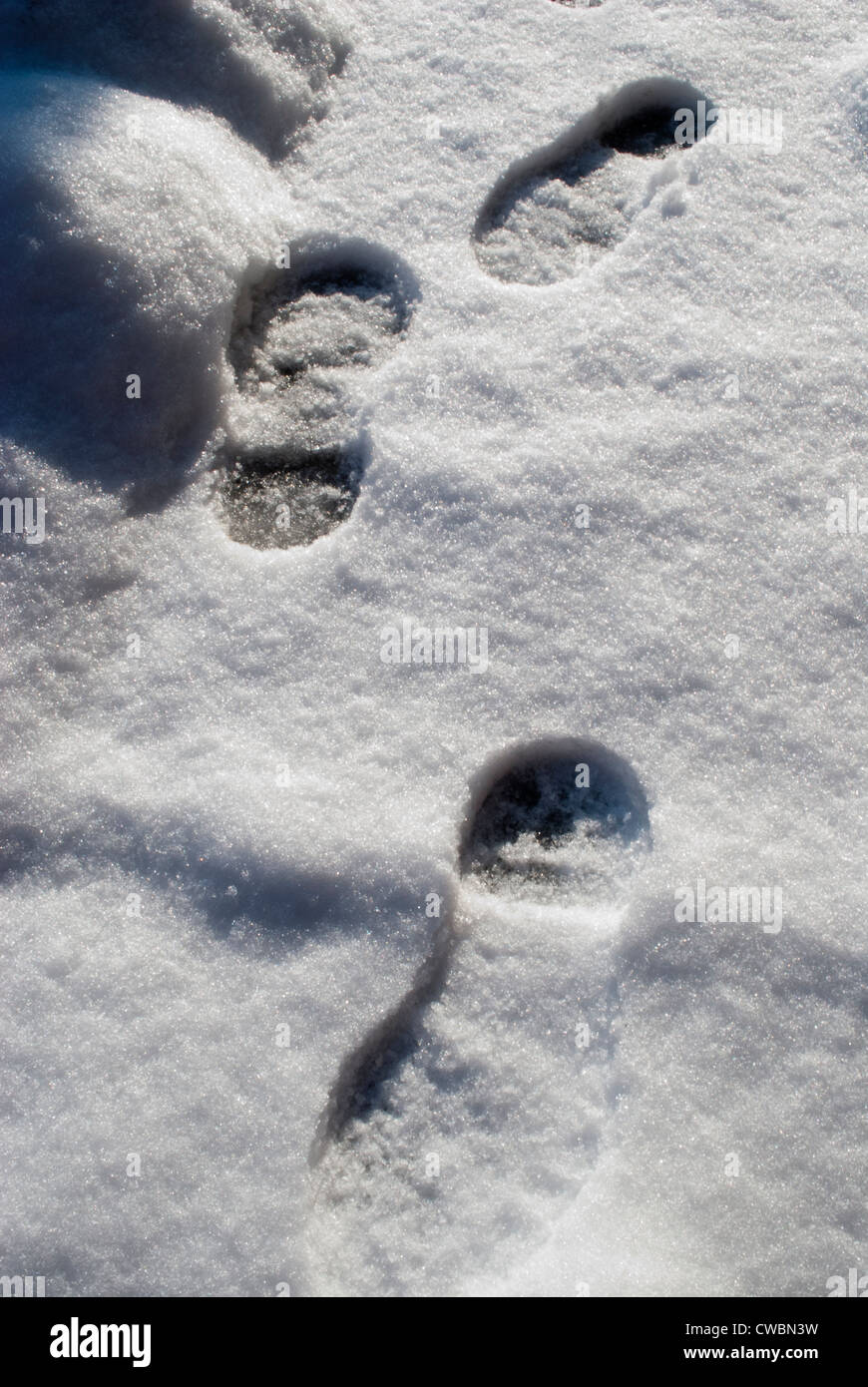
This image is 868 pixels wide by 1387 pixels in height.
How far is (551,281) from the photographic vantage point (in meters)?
2.36

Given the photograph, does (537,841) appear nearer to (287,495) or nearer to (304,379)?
(287,495)

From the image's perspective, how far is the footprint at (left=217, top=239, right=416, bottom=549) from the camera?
7.07ft

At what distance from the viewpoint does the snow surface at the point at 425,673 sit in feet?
5.03

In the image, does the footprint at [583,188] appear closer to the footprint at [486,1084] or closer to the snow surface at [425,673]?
the snow surface at [425,673]

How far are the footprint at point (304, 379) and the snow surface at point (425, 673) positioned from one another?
18mm

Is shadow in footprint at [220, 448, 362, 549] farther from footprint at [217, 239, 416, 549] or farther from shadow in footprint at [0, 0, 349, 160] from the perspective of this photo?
shadow in footprint at [0, 0, 349, 160]

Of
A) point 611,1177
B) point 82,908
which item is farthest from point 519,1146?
point 82,908

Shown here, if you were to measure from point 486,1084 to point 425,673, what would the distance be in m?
0.74

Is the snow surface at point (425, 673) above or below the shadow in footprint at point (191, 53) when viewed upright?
below

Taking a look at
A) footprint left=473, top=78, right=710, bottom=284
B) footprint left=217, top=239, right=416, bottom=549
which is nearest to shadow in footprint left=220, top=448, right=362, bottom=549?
footprint left=217, top=239, right=416, bottom=549

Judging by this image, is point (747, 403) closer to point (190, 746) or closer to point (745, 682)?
point (745, 682)

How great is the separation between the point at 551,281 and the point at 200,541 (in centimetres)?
104

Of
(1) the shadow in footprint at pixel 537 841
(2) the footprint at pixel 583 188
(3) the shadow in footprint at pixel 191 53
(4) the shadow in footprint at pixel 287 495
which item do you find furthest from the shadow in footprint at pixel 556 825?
(3) the shadow in footprint at pixel 191 53

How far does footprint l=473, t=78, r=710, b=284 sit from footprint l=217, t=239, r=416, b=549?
0.90 ft
